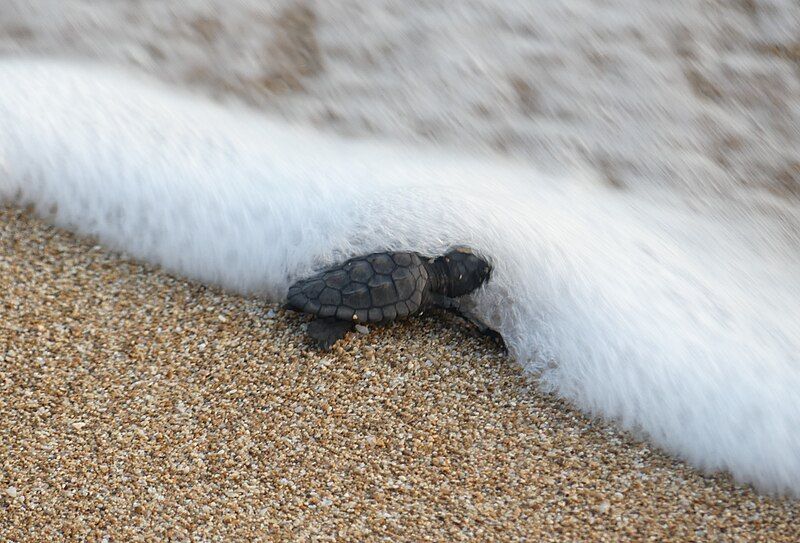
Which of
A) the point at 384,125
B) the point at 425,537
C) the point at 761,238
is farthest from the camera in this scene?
the point at 384,125

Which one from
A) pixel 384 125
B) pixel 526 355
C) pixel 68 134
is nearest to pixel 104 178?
pixel 68 134

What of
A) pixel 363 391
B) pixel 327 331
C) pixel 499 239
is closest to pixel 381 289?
pixel 327 331

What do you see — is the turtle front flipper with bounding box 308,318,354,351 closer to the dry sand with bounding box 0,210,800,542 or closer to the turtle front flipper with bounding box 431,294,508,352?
the dry sand with bounding box 0,210,800,542

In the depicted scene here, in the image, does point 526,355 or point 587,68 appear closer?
point 526,355

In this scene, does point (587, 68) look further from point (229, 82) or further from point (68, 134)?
point (68, 134)

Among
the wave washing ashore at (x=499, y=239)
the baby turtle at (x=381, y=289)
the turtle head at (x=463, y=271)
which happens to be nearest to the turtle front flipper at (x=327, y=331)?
the baby turtle at (x=381, y=289)

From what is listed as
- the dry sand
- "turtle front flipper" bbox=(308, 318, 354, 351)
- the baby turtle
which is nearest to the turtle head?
the baby turtle

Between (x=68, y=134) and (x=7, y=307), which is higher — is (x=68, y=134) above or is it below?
above
